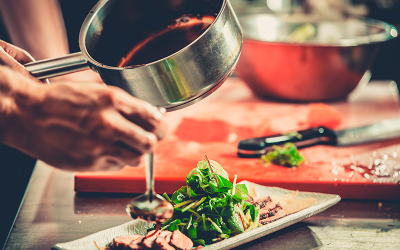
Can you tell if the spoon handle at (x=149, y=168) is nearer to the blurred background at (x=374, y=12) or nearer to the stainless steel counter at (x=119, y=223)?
the stainless steel counter at (x=119, y=223)

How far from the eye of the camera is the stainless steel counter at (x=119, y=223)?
990mm

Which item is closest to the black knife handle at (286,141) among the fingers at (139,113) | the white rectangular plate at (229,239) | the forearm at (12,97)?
the white rectangular plate at (229,239)

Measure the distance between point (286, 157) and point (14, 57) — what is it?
1018 millimetres

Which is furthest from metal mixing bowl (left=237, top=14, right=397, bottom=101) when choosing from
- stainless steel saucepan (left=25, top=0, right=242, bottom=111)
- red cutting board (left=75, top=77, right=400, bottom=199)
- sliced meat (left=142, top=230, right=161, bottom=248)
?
sliced meat (left=142, top=230, right=161, bottom=248)

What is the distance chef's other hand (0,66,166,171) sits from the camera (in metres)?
0.55

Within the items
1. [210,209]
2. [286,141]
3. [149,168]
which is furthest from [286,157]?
[149,168]

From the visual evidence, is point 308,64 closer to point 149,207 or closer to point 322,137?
point 322,137

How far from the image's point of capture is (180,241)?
2.84 feet

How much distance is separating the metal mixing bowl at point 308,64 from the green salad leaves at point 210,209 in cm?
106

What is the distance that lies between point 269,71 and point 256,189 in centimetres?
97

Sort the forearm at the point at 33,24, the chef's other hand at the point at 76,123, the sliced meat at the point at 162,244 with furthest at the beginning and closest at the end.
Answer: the forearm at the point at 33,24 < the sliced meat at the point at 162,244 < the chef's other hand at the point at 76,123

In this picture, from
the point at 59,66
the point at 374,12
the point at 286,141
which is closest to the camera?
the point at 59,66

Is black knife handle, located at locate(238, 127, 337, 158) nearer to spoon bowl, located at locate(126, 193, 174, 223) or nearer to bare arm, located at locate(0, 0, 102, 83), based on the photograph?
spoon bowl, located at locate(126, 193, 174, 223)

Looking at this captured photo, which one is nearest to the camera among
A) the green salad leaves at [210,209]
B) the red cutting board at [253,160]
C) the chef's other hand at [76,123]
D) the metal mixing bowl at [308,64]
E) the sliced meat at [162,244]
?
the chef's other hand at [76,123]
